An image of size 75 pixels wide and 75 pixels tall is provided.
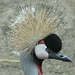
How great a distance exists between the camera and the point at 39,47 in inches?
44.1

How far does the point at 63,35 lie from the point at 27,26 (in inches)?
60.2

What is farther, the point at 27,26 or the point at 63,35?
the point at 63,35

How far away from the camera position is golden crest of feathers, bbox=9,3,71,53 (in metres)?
1.12

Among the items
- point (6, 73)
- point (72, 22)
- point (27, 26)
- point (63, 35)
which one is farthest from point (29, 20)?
point (72, 22)

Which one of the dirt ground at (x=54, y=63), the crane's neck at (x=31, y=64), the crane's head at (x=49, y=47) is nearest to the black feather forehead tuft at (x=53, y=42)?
the crane's head at (x=49, y=47)

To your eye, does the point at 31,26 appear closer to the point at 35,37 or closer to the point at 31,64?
the point at 35,37

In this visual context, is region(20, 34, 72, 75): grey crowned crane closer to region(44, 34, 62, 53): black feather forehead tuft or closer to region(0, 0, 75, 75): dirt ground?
region(44, 34, 62, 53): black feather forehead tuft

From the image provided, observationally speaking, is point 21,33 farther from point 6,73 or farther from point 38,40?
point 6,73

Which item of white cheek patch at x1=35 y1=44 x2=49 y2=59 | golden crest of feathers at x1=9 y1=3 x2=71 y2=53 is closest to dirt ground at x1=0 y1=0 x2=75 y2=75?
golden crest of feathers at x1=9 y1=3 x2=71 y2=53

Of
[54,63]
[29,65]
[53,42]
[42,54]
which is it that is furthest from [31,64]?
[54,63]

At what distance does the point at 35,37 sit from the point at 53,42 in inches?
4.9

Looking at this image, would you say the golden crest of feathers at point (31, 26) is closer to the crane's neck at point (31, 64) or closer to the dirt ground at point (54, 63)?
the crane's neck at point (31, 64)

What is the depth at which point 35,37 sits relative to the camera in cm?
113

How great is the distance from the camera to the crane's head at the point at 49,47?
3.58ft
